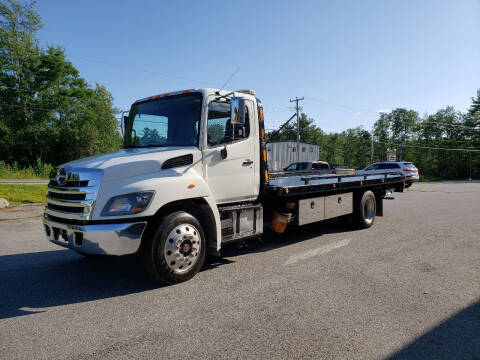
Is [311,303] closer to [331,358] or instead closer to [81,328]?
[331,358]

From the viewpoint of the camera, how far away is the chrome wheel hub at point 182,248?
4.10 meters

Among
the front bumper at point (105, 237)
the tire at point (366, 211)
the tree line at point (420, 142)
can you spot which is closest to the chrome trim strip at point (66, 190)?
the front bumper at point (105, 237)

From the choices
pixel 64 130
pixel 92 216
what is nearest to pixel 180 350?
pixel 92 216

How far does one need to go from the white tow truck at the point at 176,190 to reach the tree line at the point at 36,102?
32.0 metres

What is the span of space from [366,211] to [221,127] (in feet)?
16.0

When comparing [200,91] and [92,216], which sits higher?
[200,91]

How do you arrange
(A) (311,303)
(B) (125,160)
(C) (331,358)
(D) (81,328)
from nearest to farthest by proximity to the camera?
(C) (331,358)
(D) (81,328)
(A) (311,303)
(B) (125,160)

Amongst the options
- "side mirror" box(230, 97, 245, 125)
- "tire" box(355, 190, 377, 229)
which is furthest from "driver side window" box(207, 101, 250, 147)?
"tire" box(355, 190, 377, 229)

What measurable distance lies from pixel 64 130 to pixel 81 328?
38799 mm

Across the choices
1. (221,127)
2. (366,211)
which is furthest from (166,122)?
(366,211)

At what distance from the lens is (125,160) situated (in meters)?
3.99

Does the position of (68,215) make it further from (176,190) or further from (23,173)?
(23,173)

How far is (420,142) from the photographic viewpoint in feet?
274

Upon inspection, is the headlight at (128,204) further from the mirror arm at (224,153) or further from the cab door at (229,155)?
the mirror arm at (224,153)
